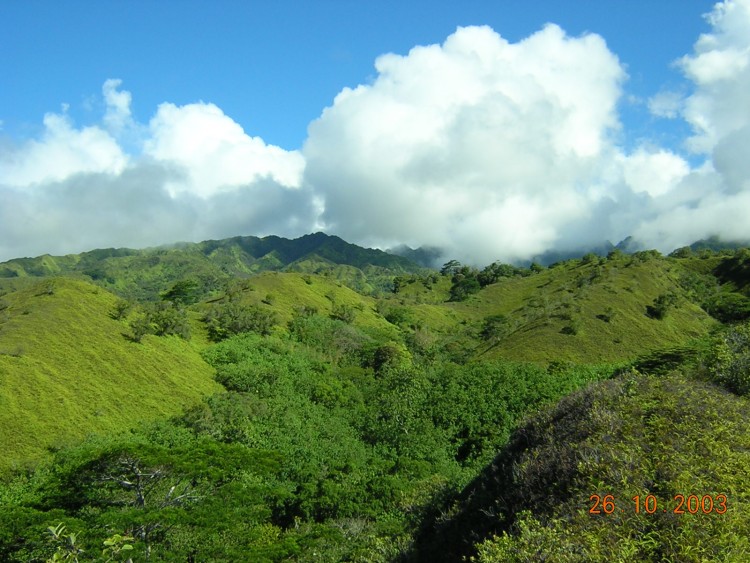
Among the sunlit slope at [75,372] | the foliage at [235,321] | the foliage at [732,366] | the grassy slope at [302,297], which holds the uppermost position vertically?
the grassy slope at [302,297]

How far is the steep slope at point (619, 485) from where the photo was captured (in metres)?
9.46

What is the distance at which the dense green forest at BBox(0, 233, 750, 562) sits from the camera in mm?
11555

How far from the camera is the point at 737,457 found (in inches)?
473

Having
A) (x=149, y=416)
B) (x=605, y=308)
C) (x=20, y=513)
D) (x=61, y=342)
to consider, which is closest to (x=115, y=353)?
(x=61, y=342)

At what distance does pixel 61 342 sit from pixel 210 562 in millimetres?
31428

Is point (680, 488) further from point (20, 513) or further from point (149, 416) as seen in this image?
point (149, 416)

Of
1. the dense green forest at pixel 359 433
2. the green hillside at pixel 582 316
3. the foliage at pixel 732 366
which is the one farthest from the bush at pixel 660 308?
the foliage at pixel 732 366

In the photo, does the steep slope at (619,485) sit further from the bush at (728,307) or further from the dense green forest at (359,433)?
the bush at (728,307)
